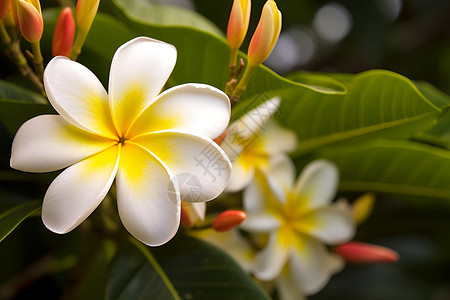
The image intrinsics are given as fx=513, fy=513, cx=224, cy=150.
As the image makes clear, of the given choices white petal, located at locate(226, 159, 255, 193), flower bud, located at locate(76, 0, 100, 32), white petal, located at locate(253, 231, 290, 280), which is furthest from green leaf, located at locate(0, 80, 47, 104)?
white petal, located at locate(253, 231, 290, 280)

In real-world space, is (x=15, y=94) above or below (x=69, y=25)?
below

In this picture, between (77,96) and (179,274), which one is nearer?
(77,96)

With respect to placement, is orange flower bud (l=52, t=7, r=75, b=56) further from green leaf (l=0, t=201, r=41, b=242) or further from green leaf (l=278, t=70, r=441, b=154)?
green leaf (l=278, t=70, r=441, b=154)

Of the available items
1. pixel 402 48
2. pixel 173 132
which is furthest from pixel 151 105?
pixel 402 48

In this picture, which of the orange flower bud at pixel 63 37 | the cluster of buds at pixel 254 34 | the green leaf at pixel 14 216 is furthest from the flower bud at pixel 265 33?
the green leaf at pixel 14 216

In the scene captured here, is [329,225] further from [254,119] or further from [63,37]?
[63,37]

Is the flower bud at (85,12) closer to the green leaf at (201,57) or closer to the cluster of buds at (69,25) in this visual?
the cluster of buds at (69,25)

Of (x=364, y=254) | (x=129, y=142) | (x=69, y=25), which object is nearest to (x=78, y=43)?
(x=69, y=25)

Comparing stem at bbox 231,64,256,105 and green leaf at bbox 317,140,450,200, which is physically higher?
stem at bbox 231,64,256,105
